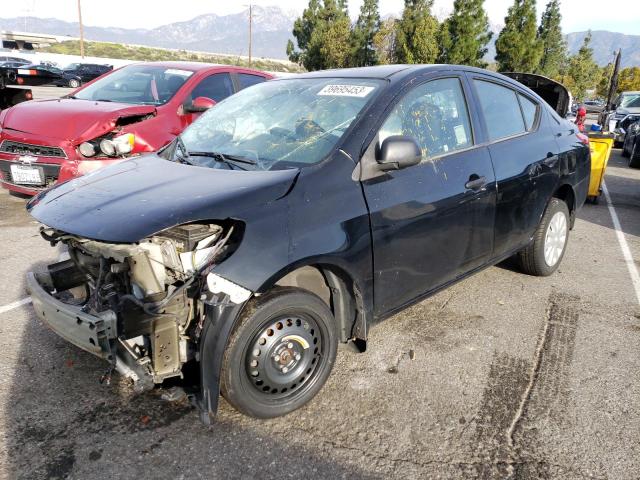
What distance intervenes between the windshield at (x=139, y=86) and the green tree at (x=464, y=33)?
1118 inches

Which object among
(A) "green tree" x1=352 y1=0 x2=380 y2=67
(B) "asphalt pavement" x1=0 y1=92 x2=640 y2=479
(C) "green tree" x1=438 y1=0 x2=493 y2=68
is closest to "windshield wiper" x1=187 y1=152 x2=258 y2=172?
(B) "asphalt pavement" x1=0 y1=92 x2=640 y2=479

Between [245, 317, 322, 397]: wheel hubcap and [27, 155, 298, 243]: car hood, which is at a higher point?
[27, 155, 298, 243]: car hood

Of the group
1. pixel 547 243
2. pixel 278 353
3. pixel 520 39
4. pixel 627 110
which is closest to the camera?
pixel 278 353

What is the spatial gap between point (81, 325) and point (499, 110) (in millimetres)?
3162

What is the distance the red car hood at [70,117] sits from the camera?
5.61m

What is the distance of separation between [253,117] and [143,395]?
1.81 metres

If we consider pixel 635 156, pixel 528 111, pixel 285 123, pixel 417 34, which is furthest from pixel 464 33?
pixel 285 123

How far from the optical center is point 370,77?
129 inches

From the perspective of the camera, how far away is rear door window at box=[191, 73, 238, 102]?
6547 mm

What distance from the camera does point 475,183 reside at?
340 centimetres

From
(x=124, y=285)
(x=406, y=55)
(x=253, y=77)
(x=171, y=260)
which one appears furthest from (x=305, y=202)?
(x=406, y=55)

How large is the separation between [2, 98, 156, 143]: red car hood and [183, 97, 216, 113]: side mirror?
17.1 inches

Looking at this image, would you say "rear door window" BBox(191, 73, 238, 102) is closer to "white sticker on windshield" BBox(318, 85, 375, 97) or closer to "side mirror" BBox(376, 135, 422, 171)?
"white sticker on windshield" BBox(318, 85, 375, 97)

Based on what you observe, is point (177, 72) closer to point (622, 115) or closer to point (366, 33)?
point (622, 115)
